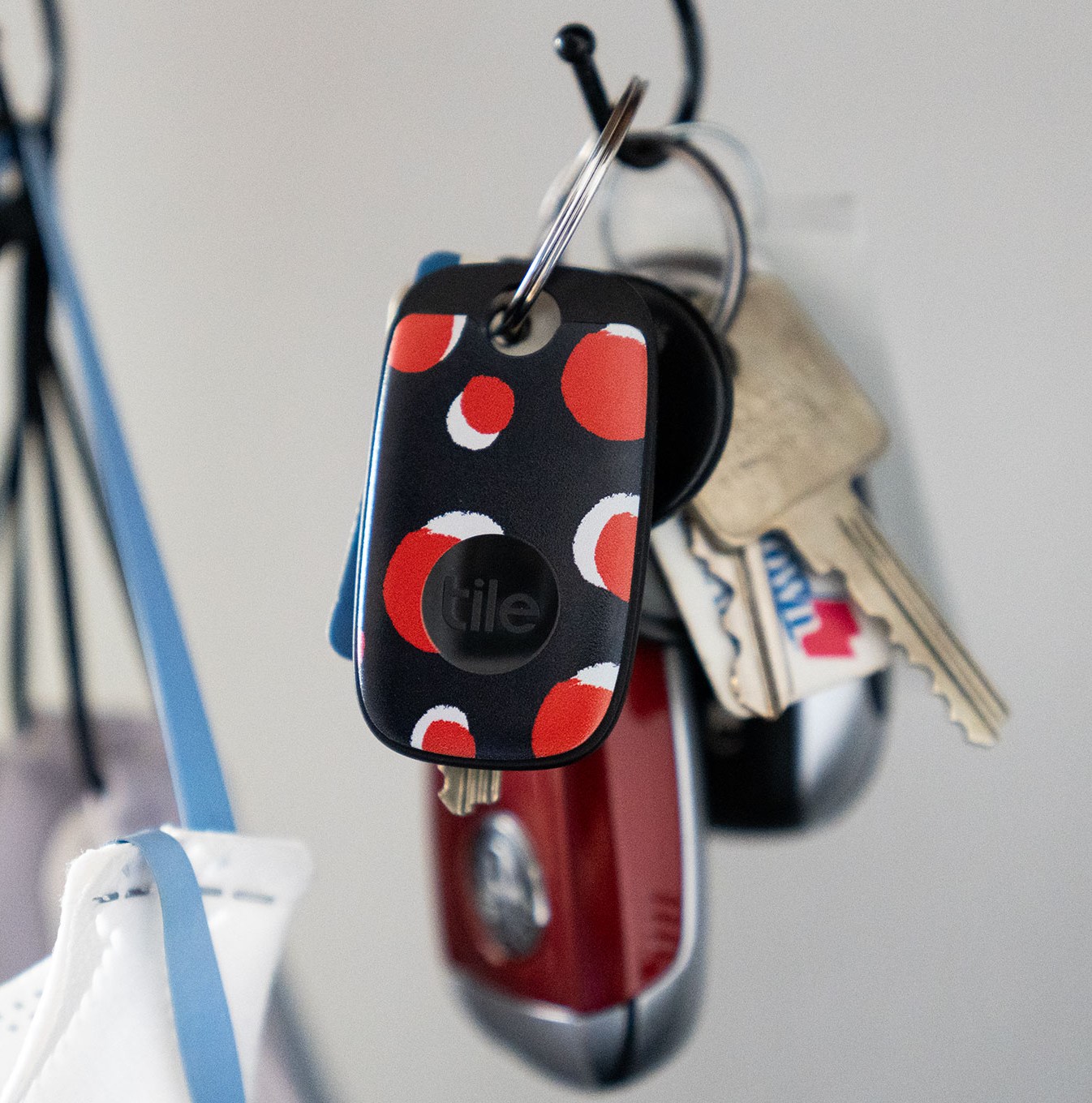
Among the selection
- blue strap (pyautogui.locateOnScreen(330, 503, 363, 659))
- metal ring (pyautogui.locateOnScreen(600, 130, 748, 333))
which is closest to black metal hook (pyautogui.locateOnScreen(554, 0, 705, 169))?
metal ring (pyautogui.locateOnScreen(600, 130, 748, 333))

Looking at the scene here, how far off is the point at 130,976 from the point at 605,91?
0.76 feet

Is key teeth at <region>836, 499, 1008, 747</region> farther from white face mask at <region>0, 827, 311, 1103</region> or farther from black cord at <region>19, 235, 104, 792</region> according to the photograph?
black cord at <region>19, 235, 104, 792</region>

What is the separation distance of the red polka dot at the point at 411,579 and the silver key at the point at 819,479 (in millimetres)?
75

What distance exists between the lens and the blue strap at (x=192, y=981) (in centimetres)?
21

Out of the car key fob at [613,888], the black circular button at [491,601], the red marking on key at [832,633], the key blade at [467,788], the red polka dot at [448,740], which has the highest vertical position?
the black circular button at [491,601]

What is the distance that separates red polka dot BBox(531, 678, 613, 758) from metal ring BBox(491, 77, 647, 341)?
2.8 inches

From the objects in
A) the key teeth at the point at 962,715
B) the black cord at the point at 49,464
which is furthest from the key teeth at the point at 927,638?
the black cord at the point at 49,464

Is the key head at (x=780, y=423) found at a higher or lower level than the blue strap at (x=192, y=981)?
higher

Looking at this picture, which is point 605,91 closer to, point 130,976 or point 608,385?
point 608,385

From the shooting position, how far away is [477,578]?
0.18 metres

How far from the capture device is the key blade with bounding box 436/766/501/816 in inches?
7.6

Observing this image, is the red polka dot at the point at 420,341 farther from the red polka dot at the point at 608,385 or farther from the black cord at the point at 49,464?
the black cord at the point at 49,464

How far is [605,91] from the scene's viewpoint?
23 cm

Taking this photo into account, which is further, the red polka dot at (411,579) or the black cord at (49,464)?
the black cord at (49,464)
